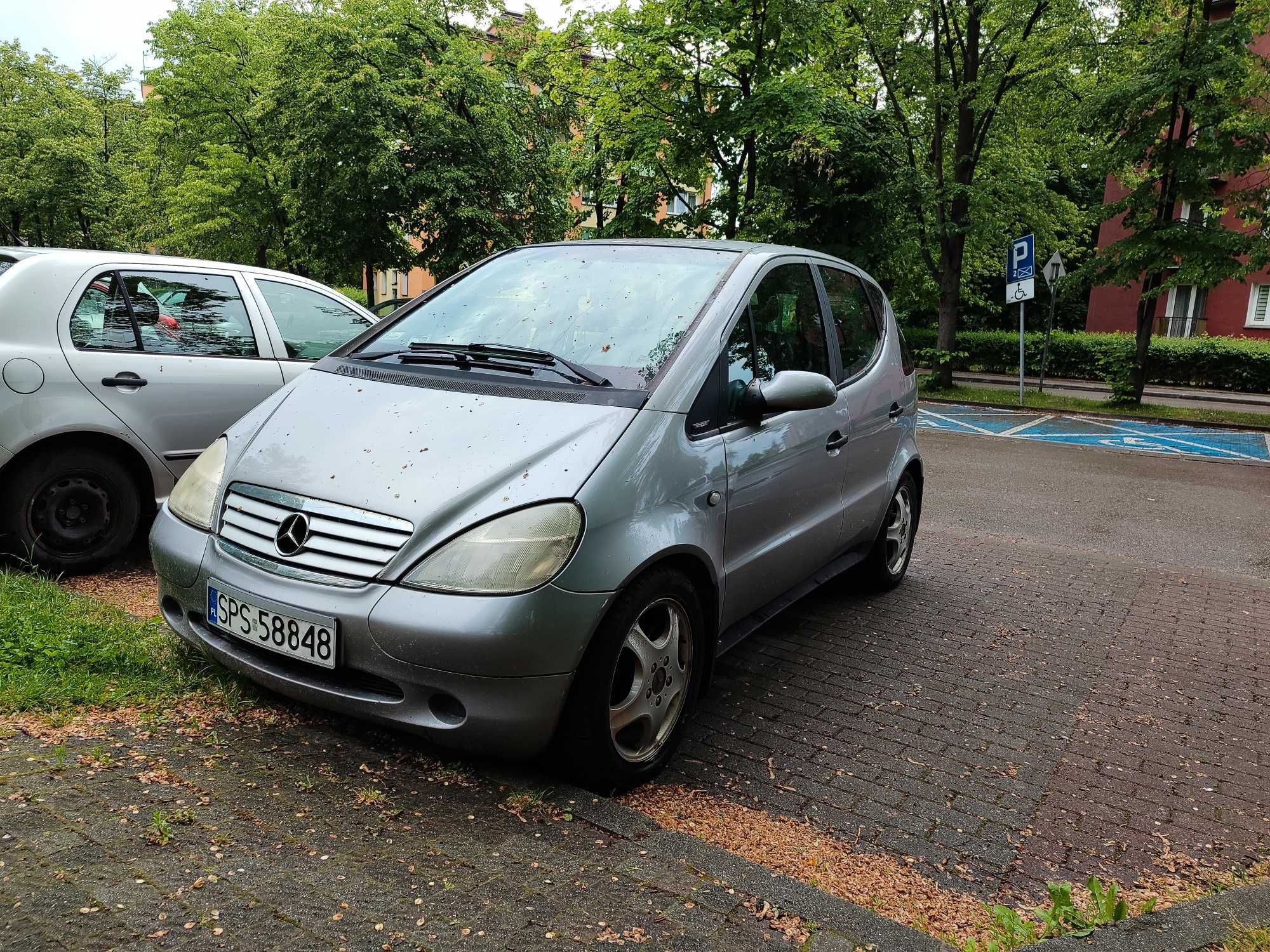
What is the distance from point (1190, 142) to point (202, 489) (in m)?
18.0

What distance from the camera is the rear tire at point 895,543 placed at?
5543mm

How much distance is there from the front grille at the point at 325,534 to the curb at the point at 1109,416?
16228mm

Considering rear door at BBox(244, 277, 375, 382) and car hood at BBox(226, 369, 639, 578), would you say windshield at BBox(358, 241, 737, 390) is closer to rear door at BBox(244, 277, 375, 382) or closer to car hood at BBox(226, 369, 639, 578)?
car hood at BBox(226, 369, 639, 578)

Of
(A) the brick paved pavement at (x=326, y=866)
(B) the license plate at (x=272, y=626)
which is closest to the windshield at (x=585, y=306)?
(B) the license plate at (x=272, y=626)

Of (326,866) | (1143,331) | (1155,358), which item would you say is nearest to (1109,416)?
(1143,331)

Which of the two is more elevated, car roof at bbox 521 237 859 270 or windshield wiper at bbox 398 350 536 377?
car roof at bbox 521 237 859 270

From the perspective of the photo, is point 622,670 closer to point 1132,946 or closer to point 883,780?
point 883,780

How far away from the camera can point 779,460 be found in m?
3.88

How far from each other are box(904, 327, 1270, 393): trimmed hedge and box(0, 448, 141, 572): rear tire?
24.5 m

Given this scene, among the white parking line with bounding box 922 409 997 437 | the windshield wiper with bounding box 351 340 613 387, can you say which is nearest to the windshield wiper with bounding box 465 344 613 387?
the windshield wiper with bounding box 351 340 613 387

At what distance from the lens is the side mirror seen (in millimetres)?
3629

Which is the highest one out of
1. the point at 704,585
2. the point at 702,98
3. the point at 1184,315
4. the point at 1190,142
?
the point at 702,98

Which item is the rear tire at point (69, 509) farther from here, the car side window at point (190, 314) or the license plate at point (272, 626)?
the license plate at point (272, 626)

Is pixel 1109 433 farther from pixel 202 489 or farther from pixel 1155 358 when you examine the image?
pixel 202 489
